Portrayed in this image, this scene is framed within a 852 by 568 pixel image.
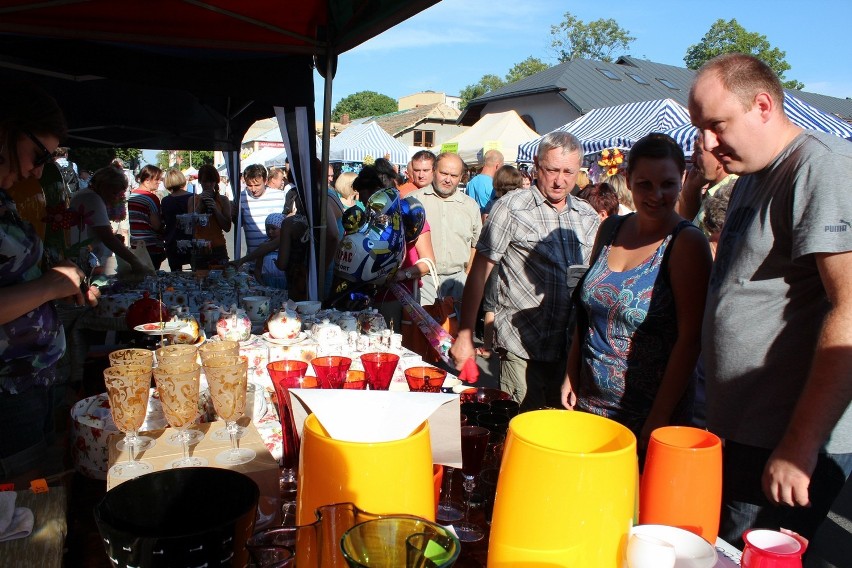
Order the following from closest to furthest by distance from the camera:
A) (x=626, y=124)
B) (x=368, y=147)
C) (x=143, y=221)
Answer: (x=143, y=221) → (x=626, y=124) → (x=368, y=147)

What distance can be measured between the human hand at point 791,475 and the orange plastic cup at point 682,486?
0.42 metres

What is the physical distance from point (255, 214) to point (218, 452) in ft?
18.8

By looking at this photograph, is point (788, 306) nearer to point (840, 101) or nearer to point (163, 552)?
point (163, 552)

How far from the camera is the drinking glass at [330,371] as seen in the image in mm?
1492

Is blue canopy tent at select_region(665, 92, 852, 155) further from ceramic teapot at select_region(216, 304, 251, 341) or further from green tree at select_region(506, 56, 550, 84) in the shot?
green tree at select_region(506, 56, 550, 84)

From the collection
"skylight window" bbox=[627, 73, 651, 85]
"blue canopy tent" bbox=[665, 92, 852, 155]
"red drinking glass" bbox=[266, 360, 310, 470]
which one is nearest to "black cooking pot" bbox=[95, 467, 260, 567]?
"red drinking glass" bbox=[266, 360, 310, 470]

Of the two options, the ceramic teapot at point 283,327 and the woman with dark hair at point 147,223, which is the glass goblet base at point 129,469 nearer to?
the ceramic teapot at point 283,327

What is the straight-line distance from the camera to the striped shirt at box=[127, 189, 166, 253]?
21.8ft

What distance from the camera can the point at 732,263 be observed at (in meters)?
1.57

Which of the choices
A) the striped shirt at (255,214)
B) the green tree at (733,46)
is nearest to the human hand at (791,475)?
the striped shirt at (255,214)

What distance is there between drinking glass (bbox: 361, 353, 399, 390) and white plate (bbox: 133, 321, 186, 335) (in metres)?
1.08

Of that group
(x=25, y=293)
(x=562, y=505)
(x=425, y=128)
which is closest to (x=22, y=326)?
(x=25, y=293)

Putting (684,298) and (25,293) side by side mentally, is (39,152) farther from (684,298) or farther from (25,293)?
(684,298)

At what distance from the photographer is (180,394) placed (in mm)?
1348
